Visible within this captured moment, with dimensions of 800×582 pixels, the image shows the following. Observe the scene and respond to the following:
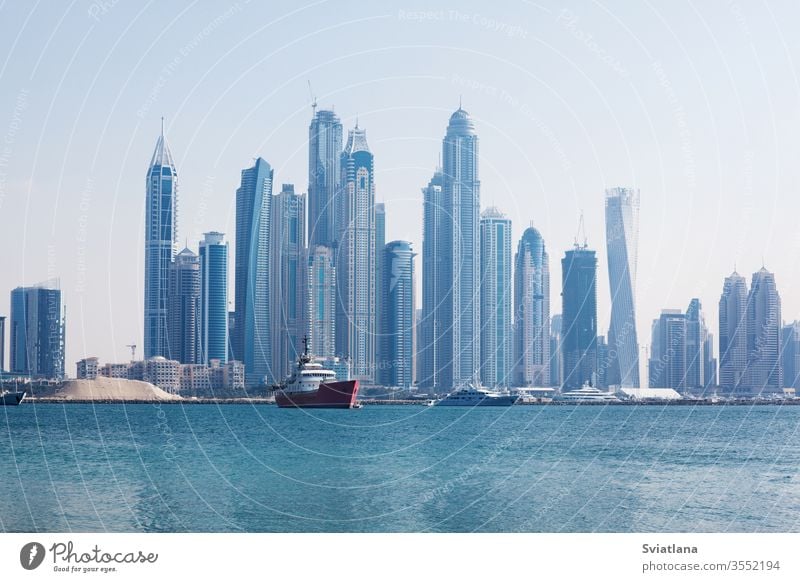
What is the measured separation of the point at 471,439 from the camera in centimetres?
8188

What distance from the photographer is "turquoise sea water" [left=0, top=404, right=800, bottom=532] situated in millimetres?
32938

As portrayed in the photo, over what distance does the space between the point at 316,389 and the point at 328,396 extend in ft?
6.14

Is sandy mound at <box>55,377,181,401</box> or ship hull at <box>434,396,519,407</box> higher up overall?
sandy mound at <box>55,377,181,401</box>

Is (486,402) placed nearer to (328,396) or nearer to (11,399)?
(328,396)

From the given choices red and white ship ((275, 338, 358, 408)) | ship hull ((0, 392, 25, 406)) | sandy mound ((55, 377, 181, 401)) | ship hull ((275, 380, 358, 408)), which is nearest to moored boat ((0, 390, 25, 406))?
ship hull ((0, 392, 25, 406))

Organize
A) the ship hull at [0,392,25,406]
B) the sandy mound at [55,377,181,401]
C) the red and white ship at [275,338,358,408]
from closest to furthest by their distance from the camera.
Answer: the red and white ship at [275,338,358,408], the ship hull at [0,392,25,406], the sandy mound at [55,377,181,401]

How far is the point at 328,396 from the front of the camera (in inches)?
5153

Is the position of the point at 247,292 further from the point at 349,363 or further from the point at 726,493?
the point at 726,493

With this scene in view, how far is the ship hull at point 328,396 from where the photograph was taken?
130m

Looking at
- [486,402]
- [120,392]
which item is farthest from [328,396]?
[120,392]

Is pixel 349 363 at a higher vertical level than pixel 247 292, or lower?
lower

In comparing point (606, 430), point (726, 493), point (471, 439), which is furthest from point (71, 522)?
point (606, 430)

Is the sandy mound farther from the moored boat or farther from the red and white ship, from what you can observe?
the red and white ship
